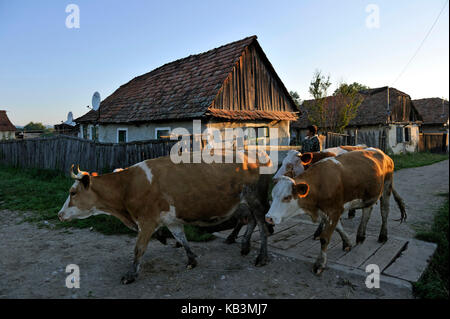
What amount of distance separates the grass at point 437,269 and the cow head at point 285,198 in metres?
1.70

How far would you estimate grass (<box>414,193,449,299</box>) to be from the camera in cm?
322

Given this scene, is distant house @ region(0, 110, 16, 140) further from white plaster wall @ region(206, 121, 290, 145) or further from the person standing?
the person standing

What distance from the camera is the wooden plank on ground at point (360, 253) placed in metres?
4.07

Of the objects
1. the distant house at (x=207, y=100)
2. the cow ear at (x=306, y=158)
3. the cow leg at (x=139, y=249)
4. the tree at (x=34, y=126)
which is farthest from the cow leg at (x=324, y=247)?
the tree at (x=34, y=126)

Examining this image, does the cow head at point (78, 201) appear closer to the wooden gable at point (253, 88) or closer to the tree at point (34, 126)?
the wooden gable at point (253, 88)

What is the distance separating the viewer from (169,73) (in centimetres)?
1585

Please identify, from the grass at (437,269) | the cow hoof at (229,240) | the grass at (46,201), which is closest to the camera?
the grass at (437,269)

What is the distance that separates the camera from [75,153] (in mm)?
11477

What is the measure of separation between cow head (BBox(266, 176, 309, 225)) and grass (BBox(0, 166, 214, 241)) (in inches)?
77.9

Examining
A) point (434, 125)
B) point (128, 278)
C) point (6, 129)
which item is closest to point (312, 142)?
point (128, 278)

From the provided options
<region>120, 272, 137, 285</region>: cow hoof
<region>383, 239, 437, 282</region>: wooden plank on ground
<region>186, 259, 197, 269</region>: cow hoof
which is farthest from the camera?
<region>186, 259, 197, 269</region>: cow hoof
